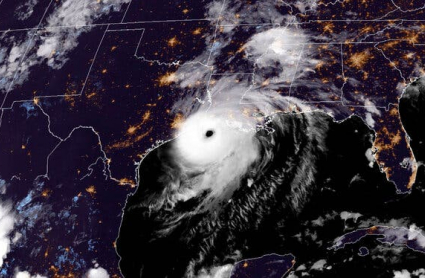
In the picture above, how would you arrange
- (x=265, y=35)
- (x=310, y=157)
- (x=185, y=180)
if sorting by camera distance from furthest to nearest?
(x=265, y=35) < (x=185, y=180) < (x=310, y=157)

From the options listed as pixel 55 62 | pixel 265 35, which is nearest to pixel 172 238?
pixel 265 35

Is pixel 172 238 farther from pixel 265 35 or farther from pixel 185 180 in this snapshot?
pixel 265 35

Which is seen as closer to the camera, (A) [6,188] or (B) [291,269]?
(B) [291,269]

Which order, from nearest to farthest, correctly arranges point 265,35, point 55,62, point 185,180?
point 185,180
point 265,35
point 55,62

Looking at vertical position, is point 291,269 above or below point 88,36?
below

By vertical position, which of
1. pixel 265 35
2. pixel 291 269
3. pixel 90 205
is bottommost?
pixel 291 269

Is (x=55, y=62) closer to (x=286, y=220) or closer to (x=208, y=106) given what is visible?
(x=208, y=106)

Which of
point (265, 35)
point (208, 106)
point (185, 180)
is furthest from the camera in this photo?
point (265, 35)

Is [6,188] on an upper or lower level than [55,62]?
lower

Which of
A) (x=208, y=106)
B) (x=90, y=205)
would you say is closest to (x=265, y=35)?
(x=208, y=106)

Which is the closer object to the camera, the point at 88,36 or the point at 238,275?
the point at 238,275
